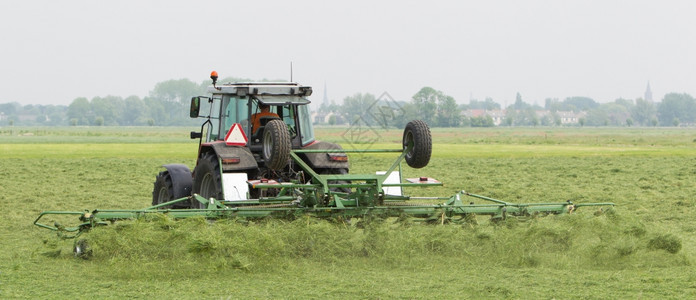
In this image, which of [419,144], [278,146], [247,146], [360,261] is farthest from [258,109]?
[360,261]

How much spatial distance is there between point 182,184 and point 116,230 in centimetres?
283

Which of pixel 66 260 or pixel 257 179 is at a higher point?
pixel 257 179

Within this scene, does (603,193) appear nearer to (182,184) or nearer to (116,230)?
(182,184)

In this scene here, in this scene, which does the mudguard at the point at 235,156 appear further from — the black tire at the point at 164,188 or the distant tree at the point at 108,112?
the distant tree at the point at 108,112

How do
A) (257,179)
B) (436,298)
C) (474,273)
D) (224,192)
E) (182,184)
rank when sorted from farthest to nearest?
(182,184), (257,179), (224,192), (474,273), (436,298)

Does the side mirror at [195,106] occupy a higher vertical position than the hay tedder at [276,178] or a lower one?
higher

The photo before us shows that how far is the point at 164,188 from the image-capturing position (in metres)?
12.2

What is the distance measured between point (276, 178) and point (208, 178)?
2.98 feet

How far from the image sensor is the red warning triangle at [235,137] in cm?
1066

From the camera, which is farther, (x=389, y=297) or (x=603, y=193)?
(x=603, y=193)

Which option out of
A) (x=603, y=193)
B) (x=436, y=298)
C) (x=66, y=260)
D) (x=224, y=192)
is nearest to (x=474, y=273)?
(x=436, y=298)

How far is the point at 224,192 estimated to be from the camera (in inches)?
396

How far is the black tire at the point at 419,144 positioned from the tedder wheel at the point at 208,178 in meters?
2.41

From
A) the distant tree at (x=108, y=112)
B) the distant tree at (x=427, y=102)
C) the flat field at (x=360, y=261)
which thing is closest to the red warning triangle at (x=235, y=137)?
the flat field at (x=360, y=261)
